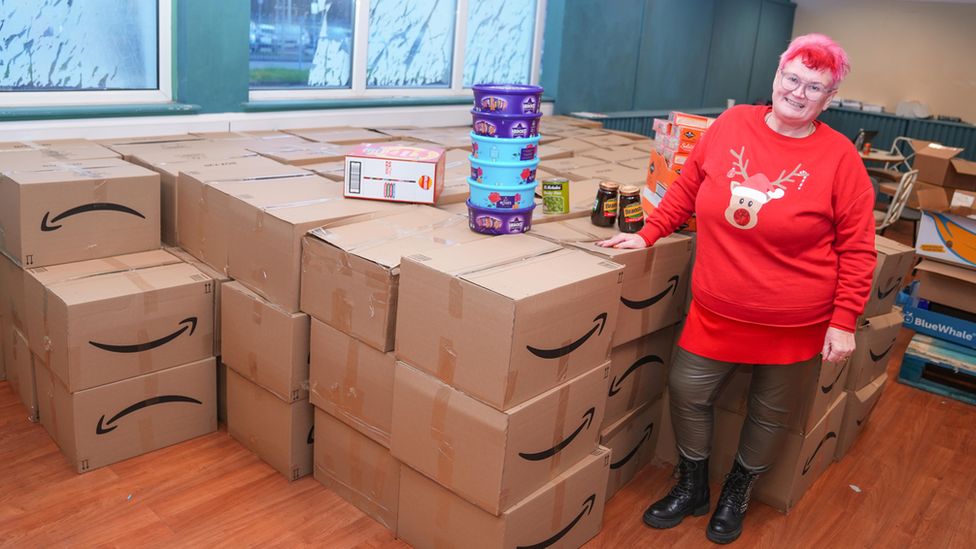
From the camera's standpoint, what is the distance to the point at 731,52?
293 inches

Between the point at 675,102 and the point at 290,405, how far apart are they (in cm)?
553

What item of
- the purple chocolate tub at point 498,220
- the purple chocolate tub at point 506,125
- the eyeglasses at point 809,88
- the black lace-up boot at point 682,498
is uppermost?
Answer: the eyeglasses at point 809,88

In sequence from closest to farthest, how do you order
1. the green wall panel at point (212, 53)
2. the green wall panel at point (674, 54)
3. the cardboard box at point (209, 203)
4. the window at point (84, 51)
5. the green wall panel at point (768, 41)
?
1. the cardboard box at point (209, 203)
2. the window at point (84, 51)
3. the green wall panel at point (212, 53)
4. the green wall panel at point (674, 54)
5. the green wall panel at point (768, 41)

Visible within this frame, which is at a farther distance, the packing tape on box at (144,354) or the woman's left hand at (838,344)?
the packing tape on box at (144,354)

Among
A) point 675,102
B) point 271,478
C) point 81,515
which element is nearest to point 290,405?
point 271,478

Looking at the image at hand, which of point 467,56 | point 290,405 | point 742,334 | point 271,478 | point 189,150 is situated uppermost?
point 467,56

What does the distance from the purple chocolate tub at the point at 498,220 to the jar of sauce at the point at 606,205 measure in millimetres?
260

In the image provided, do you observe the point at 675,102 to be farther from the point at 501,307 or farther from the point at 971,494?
the point at 501,307

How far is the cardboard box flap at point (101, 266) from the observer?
6.88 ft

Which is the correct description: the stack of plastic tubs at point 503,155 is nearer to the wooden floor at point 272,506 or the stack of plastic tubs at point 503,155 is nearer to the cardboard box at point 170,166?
the wooden floor at point 272,506

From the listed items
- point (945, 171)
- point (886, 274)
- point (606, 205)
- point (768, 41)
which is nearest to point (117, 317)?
point (606, 205)

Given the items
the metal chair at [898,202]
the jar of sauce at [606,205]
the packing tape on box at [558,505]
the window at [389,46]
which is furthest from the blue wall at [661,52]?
the packing tape on box at [558,505]

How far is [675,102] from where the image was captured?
262 inches

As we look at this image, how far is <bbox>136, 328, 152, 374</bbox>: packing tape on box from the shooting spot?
2096 millimetres
